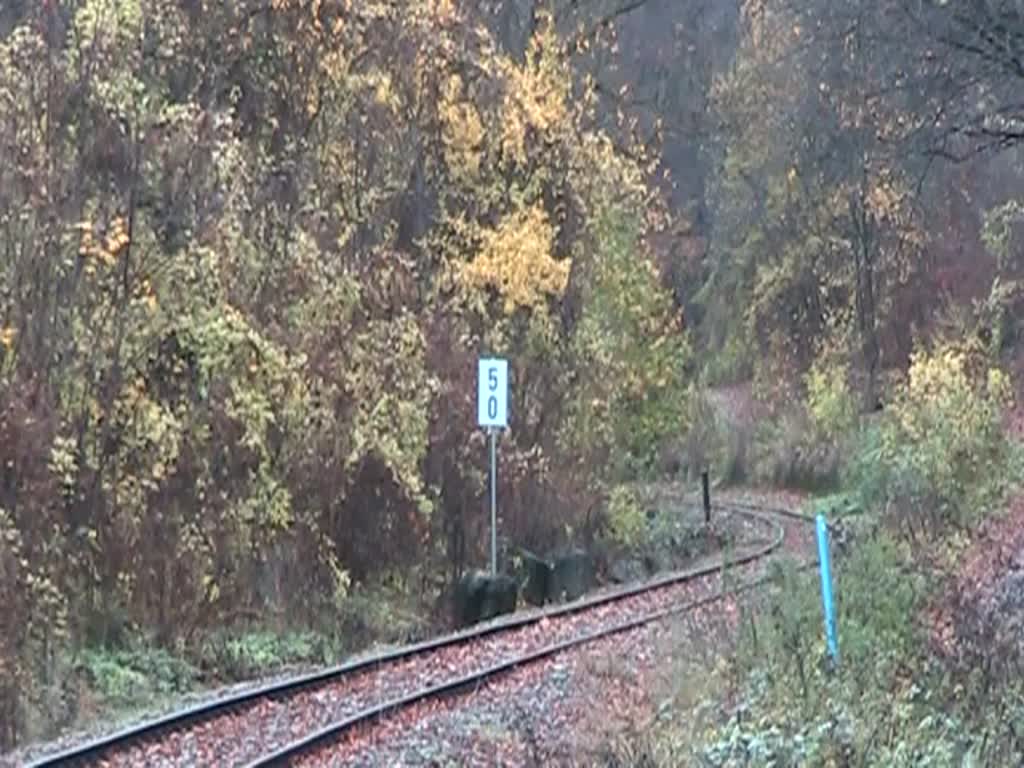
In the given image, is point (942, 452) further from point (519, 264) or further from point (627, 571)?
point (519, 264)

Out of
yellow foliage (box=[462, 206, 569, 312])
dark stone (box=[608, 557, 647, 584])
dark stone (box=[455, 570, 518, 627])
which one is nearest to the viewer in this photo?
dark stone (box=[455, 570, 518, 627])

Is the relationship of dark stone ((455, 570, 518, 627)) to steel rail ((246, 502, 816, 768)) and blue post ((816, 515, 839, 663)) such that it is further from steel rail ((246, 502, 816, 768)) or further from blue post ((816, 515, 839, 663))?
blue post ((816, 515, 839, 663))

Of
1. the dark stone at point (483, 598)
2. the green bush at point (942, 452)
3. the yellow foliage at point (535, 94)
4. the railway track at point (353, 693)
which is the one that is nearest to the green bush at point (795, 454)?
the green bush at point (942, 452)

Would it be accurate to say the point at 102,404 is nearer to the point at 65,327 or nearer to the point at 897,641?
the point at 65,327

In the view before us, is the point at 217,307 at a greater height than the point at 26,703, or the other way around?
the point at 217,307

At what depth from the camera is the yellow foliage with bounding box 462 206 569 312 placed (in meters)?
27.7

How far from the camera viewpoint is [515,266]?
1093 inches

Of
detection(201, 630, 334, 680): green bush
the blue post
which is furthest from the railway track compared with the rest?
the blue post

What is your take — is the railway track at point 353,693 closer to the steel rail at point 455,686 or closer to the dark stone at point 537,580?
the steel rail at point 455,686

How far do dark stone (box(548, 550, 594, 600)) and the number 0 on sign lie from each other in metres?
3.63

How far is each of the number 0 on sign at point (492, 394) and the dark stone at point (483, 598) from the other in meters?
2.00

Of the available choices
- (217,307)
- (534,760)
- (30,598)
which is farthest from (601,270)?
(534,760)

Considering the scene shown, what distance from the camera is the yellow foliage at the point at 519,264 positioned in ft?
90.7

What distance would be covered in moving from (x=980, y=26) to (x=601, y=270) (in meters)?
16.5
